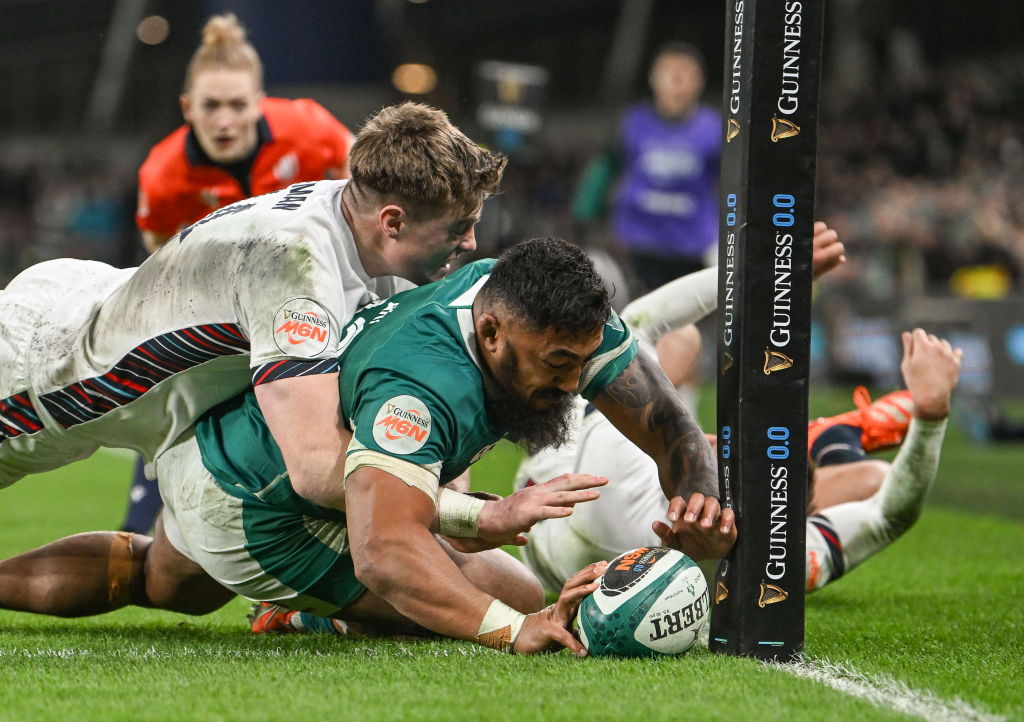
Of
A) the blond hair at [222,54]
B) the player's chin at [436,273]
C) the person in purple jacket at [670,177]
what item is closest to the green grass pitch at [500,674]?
the player's chin at [436,273]

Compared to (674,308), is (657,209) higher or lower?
higher

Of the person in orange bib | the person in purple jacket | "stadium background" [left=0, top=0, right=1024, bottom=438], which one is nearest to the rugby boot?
the person in orange bib

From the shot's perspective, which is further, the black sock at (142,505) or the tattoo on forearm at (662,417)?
the black sock at (142,505)

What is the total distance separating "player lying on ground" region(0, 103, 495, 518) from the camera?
142 inches

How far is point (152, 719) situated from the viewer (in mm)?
2748

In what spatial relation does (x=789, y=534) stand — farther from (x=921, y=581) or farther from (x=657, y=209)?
(x=657, y=209)

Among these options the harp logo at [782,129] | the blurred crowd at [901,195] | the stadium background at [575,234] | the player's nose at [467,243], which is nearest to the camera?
the stadium background at [575,234]

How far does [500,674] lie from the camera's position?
3.17 metres

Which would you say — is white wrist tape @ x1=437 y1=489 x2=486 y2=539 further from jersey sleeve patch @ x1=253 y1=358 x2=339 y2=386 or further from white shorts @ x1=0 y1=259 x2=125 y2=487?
white shorts @ x1=0 y1=259 x2=125 y2=487

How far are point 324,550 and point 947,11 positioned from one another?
77.9 feet

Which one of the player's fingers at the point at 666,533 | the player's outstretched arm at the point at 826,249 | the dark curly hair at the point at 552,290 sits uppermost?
the player's outstretched arm at the point at 826,249

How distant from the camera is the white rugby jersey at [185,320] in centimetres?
359

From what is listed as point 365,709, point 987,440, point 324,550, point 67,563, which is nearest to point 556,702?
point 365,709

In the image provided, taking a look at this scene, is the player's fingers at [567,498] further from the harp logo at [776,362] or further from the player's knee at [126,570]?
the player's knee at [126,570]
